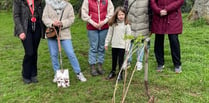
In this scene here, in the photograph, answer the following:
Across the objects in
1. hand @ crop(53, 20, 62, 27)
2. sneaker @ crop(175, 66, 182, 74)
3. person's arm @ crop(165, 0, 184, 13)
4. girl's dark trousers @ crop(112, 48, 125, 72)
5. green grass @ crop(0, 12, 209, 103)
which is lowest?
green grass @ crop(0, 12, 209, 103)

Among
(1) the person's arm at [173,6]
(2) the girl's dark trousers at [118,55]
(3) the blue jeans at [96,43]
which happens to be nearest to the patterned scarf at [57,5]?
(3) the blue jeans at [96,43]

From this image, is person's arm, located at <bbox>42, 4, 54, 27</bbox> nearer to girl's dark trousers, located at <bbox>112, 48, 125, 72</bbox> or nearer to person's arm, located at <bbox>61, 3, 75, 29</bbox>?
person's arm, located at <bbox>61, 3, 75, 29</bbox>

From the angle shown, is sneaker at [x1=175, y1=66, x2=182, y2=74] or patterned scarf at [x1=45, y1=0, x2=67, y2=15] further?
sneaker at [x1=175, y1=66, x2=182, y2=74]

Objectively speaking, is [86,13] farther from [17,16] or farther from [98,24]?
[17,16]

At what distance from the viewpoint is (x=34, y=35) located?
4.99 m

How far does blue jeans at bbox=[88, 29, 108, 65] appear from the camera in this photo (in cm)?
538

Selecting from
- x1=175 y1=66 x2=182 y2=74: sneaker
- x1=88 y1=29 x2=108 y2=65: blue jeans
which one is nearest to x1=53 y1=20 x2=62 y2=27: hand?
x1=88 y1=29 x2=108 y2=65: blue jeans

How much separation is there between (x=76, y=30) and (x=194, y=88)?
642 cm

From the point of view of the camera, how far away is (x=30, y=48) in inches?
195

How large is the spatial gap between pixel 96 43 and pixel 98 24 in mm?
355

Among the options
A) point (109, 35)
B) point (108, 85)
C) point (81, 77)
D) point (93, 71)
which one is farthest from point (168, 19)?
point (81, 77)

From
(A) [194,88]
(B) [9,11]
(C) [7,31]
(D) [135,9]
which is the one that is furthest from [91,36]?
(B) [9,11]

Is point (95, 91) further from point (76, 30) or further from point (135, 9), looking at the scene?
point (76, 30)

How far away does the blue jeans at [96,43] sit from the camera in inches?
212
